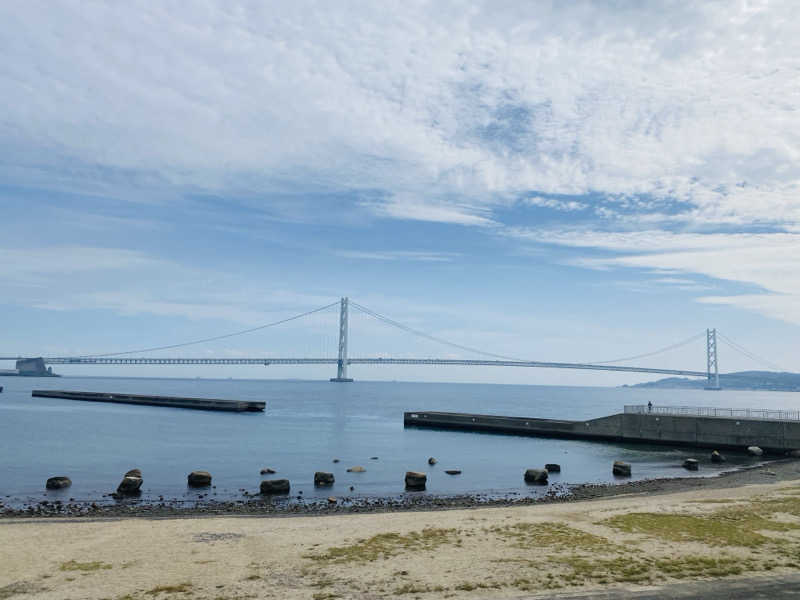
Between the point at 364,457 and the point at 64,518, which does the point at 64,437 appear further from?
the point at 64,518

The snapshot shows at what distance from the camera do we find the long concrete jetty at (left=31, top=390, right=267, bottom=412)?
314 feet

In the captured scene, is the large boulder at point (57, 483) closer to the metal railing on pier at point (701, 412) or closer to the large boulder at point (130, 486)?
the large boulder at point (130, 486)

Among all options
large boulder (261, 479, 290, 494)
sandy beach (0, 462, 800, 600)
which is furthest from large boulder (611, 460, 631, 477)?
large boulder (261, 479, 290, 494)

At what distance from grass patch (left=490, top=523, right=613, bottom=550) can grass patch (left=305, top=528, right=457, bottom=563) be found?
152cm

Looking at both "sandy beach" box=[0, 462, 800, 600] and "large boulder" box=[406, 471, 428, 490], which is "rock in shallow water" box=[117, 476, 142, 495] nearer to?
"sandy beach" box=[0, 462, 800, 600]

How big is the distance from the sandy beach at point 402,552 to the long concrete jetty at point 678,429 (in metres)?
24.9

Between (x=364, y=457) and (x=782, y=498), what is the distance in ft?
83.7

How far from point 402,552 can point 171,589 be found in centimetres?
508

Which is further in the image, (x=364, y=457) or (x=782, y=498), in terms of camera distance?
(x=364, y=457)

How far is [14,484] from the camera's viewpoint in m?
28.9

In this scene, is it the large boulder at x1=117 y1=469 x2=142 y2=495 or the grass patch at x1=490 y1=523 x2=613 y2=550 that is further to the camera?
the large boulder at x1=117 y1=469 x2=142 y2=495

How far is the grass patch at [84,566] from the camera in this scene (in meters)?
13.0

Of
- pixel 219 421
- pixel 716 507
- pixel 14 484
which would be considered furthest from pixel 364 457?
pixel 219 421

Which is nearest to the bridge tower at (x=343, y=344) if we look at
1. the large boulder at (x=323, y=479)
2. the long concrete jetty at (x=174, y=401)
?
the long concrete jetty at (x=174, y=401)
